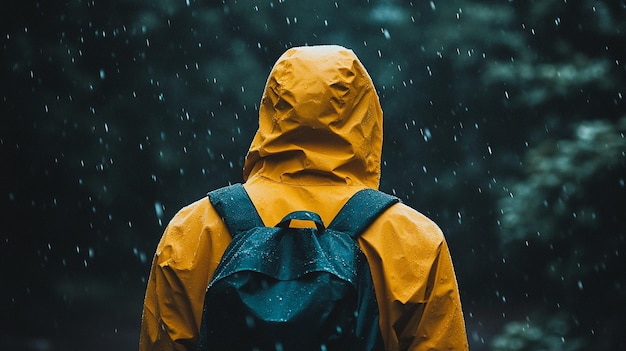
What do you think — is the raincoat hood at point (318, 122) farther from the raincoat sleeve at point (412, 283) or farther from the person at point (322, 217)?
the raincoat sleeve at point (412, 283)

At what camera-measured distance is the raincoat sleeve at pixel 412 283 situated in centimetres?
270

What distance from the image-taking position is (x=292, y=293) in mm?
2457

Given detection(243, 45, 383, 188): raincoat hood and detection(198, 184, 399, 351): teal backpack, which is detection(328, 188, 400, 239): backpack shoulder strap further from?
detection(243, 45, 383, 188): raincoat hood

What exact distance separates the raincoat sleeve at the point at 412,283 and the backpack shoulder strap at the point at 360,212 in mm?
39

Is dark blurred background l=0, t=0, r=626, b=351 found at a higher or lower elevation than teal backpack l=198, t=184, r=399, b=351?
lower

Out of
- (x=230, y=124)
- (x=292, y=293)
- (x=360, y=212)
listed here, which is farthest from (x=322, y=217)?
Answer: (x=230, y=124)

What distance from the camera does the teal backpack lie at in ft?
7.89

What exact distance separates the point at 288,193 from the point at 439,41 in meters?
10.4

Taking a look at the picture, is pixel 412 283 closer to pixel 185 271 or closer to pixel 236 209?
pixel 236 209

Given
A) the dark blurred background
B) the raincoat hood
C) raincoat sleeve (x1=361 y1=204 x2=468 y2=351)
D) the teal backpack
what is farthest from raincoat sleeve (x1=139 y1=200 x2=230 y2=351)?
the dark blurred background

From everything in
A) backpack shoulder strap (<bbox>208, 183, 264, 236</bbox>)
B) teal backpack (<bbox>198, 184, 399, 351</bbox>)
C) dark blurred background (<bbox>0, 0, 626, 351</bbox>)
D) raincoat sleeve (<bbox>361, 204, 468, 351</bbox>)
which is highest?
backpack shoulder strap (<bbox>208, 183, 264, 236</bbox>)

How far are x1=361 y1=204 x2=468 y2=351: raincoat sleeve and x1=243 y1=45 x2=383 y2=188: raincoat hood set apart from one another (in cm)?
27

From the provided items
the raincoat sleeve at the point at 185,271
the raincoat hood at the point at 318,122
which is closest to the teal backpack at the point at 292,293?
the raincoat sleeve at the point at 185,271

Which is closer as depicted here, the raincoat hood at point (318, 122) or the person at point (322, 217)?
the person at point (322, 217)
